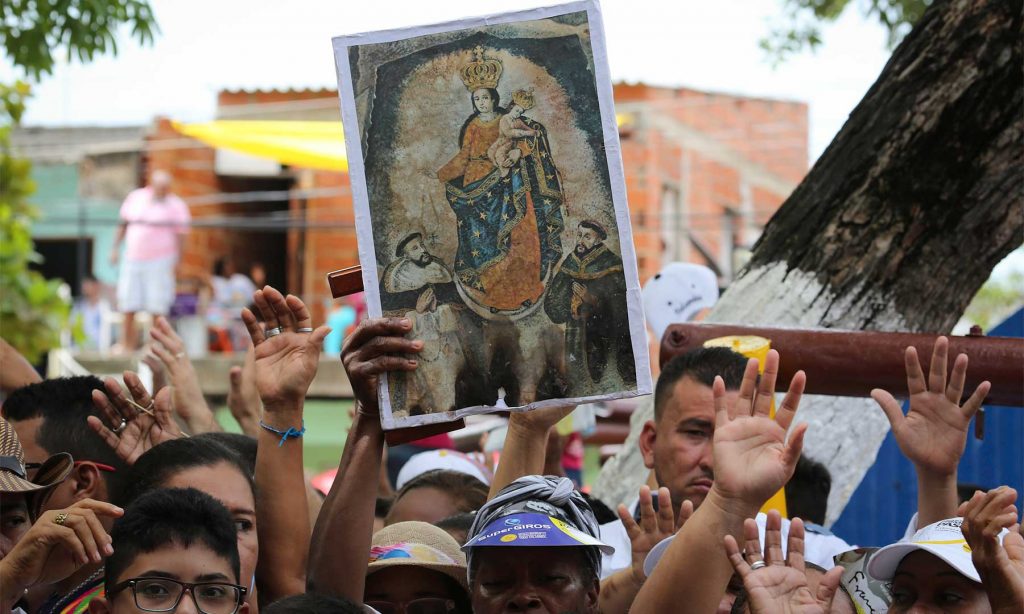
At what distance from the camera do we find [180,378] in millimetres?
4863

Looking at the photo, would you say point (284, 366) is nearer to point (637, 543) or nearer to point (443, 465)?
point (637, 543)

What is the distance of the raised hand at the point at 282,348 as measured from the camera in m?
3.47

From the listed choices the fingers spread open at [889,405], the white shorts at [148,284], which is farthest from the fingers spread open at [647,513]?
the white shorts at [148,284]

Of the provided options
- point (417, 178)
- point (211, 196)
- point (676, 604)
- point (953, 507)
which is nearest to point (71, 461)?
point (417, 178)

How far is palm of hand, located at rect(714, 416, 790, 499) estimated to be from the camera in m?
3.13

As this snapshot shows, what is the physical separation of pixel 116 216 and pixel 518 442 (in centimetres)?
1579

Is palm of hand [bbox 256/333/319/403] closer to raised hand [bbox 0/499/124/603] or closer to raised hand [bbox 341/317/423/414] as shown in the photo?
raised hand [bbox 341/317/423/414]

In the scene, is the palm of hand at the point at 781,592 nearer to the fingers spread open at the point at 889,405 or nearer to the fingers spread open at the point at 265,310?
the fingers spread open at the point at 889,405

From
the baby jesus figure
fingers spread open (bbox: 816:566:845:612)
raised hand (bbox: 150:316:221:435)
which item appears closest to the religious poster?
the baby jesus figure

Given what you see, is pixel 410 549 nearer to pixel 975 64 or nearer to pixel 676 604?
pixel 676 604

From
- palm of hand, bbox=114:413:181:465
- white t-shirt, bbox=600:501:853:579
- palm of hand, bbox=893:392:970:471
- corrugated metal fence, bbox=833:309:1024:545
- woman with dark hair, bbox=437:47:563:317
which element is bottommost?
corrugated metal fence, bbox=833:309:1024:545

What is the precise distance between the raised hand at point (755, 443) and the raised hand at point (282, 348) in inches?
38.7

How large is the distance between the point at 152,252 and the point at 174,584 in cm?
1099

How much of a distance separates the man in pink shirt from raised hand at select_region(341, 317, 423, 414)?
10.7 m
